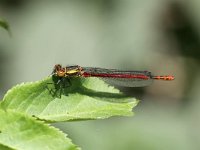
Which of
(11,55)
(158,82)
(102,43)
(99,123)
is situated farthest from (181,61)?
(11,55)

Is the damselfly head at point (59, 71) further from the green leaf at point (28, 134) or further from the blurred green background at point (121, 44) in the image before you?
the blurred green background at point (121, 44)

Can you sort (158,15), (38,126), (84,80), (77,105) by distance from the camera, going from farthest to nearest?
(158,15) → (84,80) → (77,105) → (38,126)

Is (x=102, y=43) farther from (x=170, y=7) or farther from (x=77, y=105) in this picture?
(x=77, y=105)

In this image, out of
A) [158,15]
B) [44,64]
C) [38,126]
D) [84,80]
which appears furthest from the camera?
[158,15]

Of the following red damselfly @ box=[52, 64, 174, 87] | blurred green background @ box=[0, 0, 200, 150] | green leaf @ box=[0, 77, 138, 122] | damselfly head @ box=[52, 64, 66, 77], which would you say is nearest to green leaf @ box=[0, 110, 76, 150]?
green leaf @ box=[0, 77, 138, 122]

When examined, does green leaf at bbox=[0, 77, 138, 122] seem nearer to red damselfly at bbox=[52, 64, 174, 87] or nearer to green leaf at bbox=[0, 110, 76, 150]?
green leaf at bbox=[0, 110, 76, 150]
